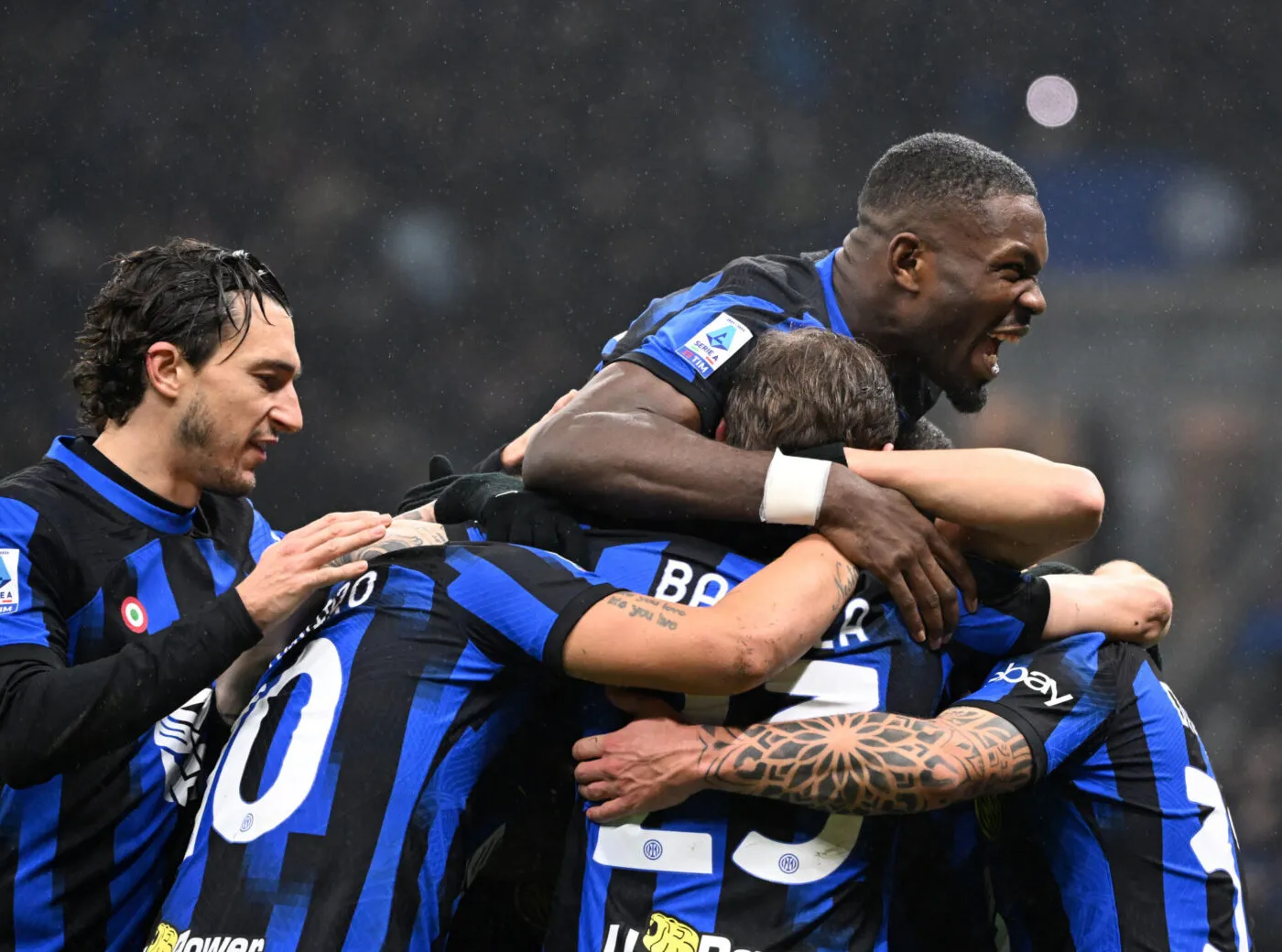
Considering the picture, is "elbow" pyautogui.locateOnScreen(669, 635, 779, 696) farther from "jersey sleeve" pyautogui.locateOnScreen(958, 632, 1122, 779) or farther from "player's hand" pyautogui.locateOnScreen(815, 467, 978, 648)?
"jersey sleeve" pyautogui.locateOnScreen(958, 632, 1122, 779)

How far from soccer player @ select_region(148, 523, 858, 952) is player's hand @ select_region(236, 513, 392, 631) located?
0.06m

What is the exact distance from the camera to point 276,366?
251 cm

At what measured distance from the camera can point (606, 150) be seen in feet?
17.9

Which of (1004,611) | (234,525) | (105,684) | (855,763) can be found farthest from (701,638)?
(234,525)

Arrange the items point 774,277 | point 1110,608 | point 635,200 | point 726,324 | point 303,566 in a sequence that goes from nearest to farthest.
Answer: point 303,566 < point 1110,608 < point 726,324 < point 774,277 < point 635,200

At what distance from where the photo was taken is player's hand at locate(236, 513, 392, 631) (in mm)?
2033

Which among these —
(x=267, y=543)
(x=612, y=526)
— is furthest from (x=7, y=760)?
(x=612, y=526)

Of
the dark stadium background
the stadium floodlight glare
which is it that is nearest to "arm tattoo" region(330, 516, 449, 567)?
the dark stadium background

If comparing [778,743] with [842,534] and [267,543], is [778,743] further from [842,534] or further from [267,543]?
[267,543]

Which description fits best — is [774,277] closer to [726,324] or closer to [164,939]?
[726,324]

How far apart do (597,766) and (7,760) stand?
0.87 metres

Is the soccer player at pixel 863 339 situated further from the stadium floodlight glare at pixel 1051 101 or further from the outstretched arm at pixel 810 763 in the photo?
the stadium floodlight glare at pixel 1051 101

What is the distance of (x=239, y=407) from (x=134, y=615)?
42cm

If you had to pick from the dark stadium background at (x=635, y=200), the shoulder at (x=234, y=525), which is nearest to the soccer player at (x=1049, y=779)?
the shoulder at (x=234, y=525)
